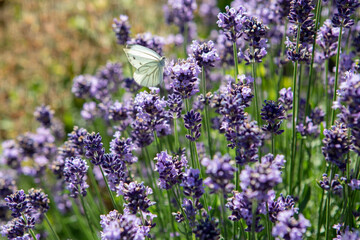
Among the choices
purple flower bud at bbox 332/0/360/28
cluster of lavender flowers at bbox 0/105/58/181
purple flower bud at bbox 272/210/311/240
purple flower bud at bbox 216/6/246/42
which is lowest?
purple flower bud at bbox 272/210/311/240

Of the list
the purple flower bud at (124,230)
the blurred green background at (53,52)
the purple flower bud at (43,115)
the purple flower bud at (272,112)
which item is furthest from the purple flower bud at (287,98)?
the blurred green background at (53,52)

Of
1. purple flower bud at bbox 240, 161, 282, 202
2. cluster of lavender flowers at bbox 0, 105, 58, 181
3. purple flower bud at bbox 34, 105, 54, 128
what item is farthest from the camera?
purple flower bud at bbox 34, 105, 54, 128

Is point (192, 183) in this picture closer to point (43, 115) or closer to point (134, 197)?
point (134, 197)

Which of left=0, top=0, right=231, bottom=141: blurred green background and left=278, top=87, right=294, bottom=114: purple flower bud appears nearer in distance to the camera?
left=278, top=87, right=294, bottom=114: purple flower bud

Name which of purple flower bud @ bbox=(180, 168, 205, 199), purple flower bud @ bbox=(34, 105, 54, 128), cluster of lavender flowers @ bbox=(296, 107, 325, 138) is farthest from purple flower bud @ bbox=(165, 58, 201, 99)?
purple flower bud @ bbox=(34, 105, 54, 128)

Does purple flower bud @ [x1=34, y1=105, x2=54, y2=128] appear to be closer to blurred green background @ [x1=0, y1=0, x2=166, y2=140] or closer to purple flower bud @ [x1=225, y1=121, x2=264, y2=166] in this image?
blurred green background @ [x1=0, y1=0, x2=166, y2=140]

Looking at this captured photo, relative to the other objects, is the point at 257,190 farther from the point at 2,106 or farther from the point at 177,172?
the point at 2,106

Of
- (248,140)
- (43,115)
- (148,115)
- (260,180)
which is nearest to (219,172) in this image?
(260,180)
